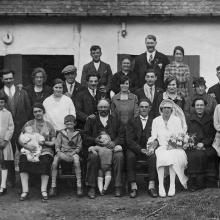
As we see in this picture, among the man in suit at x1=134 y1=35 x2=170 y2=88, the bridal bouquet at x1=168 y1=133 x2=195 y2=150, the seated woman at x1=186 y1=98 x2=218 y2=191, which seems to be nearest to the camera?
the seated woman at x1=186 y1=98 x2=218 y2=191

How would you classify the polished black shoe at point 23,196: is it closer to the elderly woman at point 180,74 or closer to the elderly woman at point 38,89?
the elderly woman at point 38,89

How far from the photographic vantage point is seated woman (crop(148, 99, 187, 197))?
33.0 ft

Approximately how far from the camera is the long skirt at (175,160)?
10.0 m

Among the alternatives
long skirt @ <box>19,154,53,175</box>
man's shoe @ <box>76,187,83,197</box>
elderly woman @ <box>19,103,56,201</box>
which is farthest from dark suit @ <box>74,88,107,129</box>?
man's shoe @ <box>76,187,83,197</box>

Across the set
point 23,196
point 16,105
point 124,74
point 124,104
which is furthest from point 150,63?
point 23,196

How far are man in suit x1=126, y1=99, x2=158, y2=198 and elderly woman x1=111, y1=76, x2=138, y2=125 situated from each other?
205mm

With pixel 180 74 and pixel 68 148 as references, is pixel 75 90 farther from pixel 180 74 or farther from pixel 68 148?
pixel 180 74

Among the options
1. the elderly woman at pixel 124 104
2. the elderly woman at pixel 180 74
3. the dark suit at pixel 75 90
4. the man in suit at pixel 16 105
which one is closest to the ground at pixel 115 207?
the man in suit at pixel 16 105

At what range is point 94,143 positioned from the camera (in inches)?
408

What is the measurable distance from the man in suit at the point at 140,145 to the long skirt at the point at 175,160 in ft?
0.35

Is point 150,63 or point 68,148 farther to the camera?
point 150,63

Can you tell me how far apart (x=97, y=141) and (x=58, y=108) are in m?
0.91

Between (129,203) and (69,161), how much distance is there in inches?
45.5

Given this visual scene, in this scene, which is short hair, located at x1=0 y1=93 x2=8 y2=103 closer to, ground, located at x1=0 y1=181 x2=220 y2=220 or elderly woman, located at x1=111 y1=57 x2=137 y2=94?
ground, located at x1=0 y1=181 x2=220 y2=220
